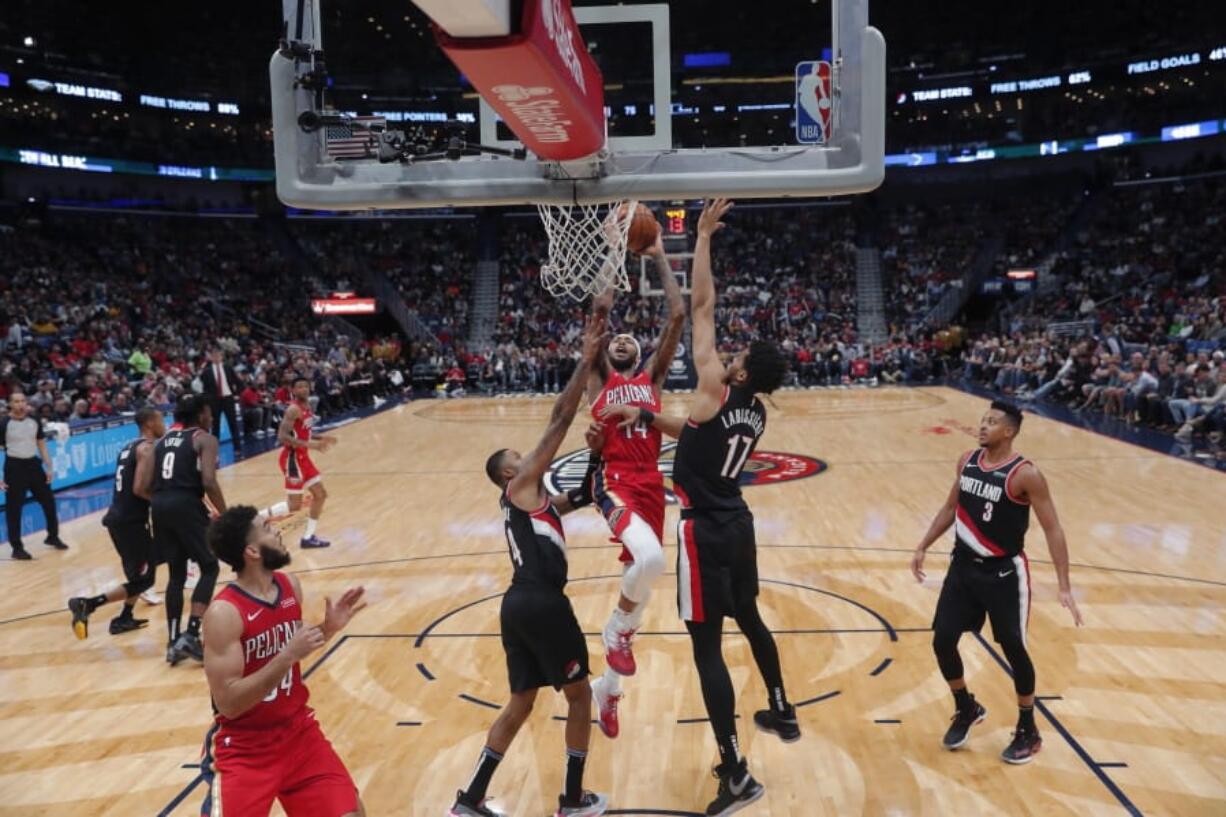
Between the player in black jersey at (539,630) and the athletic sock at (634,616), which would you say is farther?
the athletic sock at (634,616)

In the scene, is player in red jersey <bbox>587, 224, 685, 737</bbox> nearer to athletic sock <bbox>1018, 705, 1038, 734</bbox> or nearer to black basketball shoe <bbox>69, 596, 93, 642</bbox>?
athletic sock <bbox>1018, 705, 1038, 734</bbox>

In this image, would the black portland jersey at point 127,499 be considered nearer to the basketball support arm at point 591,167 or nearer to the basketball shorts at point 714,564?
the basketball support arm at point 591,167

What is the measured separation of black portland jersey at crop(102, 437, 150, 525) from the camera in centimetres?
655

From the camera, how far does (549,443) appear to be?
13.1 feet

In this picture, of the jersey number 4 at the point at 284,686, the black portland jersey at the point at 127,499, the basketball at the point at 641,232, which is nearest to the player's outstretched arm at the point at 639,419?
the basketball at the point at 641,232

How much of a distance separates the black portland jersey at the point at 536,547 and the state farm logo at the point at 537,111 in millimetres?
1601

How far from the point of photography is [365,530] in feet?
32.8

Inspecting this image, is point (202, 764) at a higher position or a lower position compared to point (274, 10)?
lower

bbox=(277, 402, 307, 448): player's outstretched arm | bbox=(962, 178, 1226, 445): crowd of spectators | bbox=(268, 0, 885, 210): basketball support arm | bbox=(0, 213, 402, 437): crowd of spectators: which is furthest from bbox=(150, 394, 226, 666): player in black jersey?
bbox=(962, 178, 1226, 445): crowd of spectators

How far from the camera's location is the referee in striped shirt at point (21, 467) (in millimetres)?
8914

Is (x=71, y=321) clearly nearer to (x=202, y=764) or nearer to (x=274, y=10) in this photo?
(x=274, y=10)

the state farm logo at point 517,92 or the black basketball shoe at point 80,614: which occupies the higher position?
the state farm logo at point 517,92

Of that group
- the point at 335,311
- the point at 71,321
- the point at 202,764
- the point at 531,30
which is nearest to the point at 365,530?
the point at 202,764

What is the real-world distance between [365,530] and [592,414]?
233 inches
